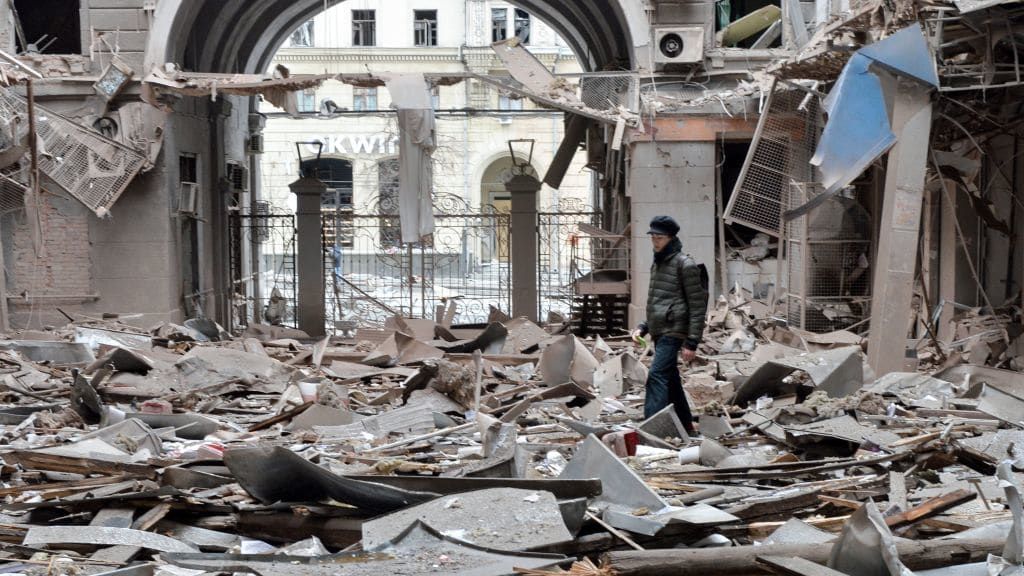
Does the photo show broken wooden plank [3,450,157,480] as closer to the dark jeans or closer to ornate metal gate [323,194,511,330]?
the dark jeans

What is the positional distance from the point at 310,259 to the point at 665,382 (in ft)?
46.4

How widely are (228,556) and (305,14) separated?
2197 cm

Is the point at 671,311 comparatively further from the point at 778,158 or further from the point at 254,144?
the point at 254,144

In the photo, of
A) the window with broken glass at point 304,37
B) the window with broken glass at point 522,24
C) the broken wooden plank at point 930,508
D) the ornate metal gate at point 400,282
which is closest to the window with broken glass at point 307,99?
the window with broken glass at point 304,37

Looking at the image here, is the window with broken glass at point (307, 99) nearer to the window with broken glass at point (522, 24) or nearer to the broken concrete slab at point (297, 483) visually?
the window with broken glass at point (522, 24)

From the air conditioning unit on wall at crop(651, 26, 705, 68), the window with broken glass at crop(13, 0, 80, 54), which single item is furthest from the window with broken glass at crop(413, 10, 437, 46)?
the air conditioning unit on wall at crop(651, 26, 705, 68)

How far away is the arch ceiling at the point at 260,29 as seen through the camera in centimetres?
1923

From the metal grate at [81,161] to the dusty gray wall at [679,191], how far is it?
7.96m

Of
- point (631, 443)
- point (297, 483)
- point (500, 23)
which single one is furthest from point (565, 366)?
point (500, 23)

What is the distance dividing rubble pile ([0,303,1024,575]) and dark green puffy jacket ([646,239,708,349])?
26.6 inches

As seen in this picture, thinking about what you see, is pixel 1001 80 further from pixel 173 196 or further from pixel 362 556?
pixel 173 196

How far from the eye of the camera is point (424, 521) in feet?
20.1

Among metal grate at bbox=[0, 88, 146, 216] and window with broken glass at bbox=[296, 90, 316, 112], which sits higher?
window with broken glass at bbox=[296, 90, 316, 112]

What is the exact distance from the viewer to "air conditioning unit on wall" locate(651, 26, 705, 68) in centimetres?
1855
